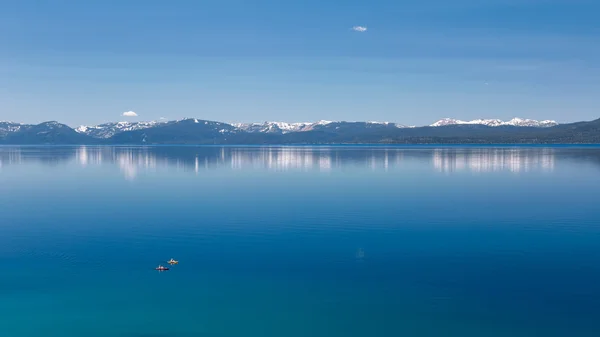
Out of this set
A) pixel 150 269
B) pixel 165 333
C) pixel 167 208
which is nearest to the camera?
pixel 165 333

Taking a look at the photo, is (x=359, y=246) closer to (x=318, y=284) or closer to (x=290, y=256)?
(x=290, y=256)

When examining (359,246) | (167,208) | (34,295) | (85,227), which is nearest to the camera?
(34,295)

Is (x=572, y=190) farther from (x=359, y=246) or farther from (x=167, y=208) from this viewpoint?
(x=167, y=208)

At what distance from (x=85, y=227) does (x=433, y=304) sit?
83.0 feet

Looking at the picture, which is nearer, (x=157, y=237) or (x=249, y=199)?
(x=157, y=237)

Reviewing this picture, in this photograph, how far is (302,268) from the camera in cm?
2475

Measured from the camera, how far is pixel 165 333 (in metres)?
17.7

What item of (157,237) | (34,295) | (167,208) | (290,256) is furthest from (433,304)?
(167,208)

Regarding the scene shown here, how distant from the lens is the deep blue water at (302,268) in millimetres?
18547

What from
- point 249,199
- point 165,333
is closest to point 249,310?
point 165,333

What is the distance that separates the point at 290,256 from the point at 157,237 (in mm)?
9886

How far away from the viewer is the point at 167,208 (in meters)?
44.4

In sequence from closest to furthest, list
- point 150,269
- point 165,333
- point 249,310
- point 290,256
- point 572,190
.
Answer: point 165,333 < point 249,310 < point 150,269 < point 290,256 < point 572,190

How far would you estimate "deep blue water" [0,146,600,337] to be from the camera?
18.5m
